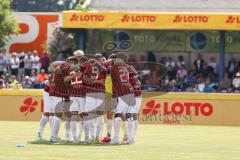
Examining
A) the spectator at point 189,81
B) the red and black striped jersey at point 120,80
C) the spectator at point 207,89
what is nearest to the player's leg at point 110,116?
the red and black striped jersey at point 120,80

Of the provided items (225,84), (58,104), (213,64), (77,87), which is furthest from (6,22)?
(77,87)

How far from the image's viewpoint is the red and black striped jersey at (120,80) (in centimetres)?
2216

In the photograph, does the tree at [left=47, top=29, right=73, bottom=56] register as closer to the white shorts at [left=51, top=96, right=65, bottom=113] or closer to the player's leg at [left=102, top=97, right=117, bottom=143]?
the player's leg at [left=102, top=97, right=117, bottom=143]

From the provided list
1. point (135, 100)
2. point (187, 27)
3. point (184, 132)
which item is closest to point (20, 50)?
point (187, 27)

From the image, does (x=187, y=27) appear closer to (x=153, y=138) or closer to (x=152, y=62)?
(x=152, y=62)

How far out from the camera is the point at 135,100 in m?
22.6

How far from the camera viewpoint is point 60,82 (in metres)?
22.4

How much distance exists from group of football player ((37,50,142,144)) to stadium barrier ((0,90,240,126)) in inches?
413

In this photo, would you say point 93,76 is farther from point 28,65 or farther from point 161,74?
point 28,65

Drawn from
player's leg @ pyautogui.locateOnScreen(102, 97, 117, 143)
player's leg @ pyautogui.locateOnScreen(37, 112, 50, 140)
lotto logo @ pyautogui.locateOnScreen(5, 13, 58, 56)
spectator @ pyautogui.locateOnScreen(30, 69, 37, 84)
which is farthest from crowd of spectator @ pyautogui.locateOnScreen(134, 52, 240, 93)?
lotto logo @ pyautogui.locateOnScreen(5, 13, 58, 56)

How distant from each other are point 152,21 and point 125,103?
17.6m

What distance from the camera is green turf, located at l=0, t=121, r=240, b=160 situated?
1872 centimetres

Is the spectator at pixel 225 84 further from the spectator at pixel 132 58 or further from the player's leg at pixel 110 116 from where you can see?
the player's leg at pixel 110 116

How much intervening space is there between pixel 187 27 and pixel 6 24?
1301cm
